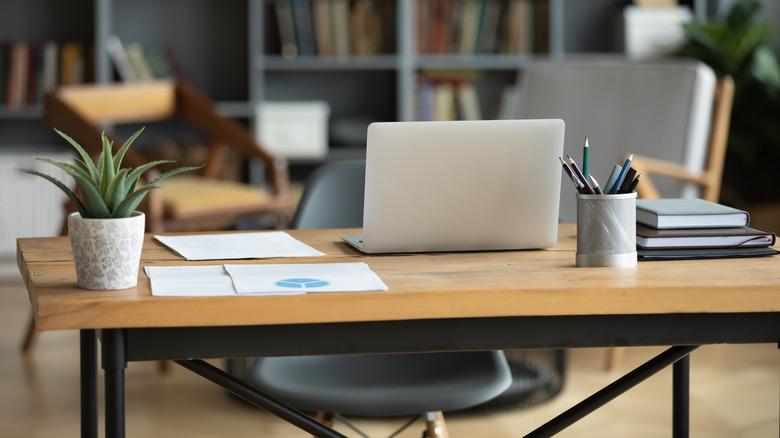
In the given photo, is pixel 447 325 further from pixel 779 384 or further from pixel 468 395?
pixel 779 384

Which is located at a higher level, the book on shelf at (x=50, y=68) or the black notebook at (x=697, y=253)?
the book on shelf at (x=50, y=68)

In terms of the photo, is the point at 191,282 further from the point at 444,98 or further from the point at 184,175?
the point at 444,98

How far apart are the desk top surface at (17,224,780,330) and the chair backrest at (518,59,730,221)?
1779 millimetres

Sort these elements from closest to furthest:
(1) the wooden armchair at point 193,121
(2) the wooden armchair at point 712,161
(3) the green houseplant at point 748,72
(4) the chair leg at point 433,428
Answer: (4) the chair leg at point 433,428, (2) the wooden armchair at point 712,161, (1) the wooden armchair at point 193,121, (3) the green houseplant at point 748,72

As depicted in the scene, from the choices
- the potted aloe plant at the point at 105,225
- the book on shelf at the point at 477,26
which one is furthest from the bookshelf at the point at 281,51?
the potted aloe plant at the point at 105,225

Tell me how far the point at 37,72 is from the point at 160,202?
60.7 inches

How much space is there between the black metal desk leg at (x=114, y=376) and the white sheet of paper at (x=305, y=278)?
0.13 metres

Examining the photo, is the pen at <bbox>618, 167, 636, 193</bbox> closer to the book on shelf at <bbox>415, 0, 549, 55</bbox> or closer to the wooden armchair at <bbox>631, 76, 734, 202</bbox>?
the wooden armchair at <bbox>631, 76, 734, 202</bbox>

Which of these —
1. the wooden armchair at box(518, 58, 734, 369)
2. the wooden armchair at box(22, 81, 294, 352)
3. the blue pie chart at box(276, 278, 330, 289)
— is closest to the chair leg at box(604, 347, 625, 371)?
the wooden armchair at box(518, 58, 734, 369)

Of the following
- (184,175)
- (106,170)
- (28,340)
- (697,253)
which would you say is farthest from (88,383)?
(184,175)

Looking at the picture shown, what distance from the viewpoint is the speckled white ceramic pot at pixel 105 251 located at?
1.02 meters

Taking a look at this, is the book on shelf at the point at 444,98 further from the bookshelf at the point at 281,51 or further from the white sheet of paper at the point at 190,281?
the white sheet of paper at the point at 190,281

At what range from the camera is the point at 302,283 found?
41.5 inches

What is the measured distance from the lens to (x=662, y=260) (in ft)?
4.03
